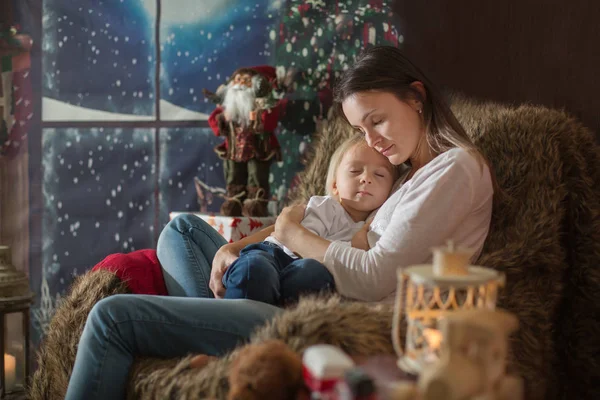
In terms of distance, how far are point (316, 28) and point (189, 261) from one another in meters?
1.35

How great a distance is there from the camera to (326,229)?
1.83 m

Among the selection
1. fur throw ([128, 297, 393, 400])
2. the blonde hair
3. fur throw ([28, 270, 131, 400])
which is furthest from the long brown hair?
fur throw ([28, 270, 131, 400])

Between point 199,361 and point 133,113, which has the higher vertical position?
point 133,113

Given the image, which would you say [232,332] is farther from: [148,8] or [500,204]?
[148,8]

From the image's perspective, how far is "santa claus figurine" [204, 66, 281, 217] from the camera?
2.55m

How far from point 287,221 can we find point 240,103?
92 cm

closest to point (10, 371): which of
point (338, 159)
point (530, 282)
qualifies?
point (338, 159)

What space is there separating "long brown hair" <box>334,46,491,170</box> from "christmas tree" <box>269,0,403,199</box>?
42.2 inches

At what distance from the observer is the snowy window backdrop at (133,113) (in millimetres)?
2961

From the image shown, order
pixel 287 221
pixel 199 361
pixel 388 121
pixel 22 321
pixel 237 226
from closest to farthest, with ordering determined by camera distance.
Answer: pixel 199 361
pixel 388 121
pixel 287 221
pixel 22 321
pixel 237 226

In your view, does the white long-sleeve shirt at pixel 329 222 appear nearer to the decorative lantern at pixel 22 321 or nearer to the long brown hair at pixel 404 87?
the long brown hair at pixel 404 87

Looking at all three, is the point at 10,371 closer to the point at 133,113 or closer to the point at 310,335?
the point at 133,113

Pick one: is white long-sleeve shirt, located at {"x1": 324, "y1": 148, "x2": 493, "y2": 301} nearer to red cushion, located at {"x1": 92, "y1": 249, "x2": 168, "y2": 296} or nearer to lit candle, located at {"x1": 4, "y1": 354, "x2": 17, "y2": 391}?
red cushion, located at {"x1": 92, "y1": 249, "x2": 168, "y2": 296}

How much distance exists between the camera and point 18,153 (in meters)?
3.24
